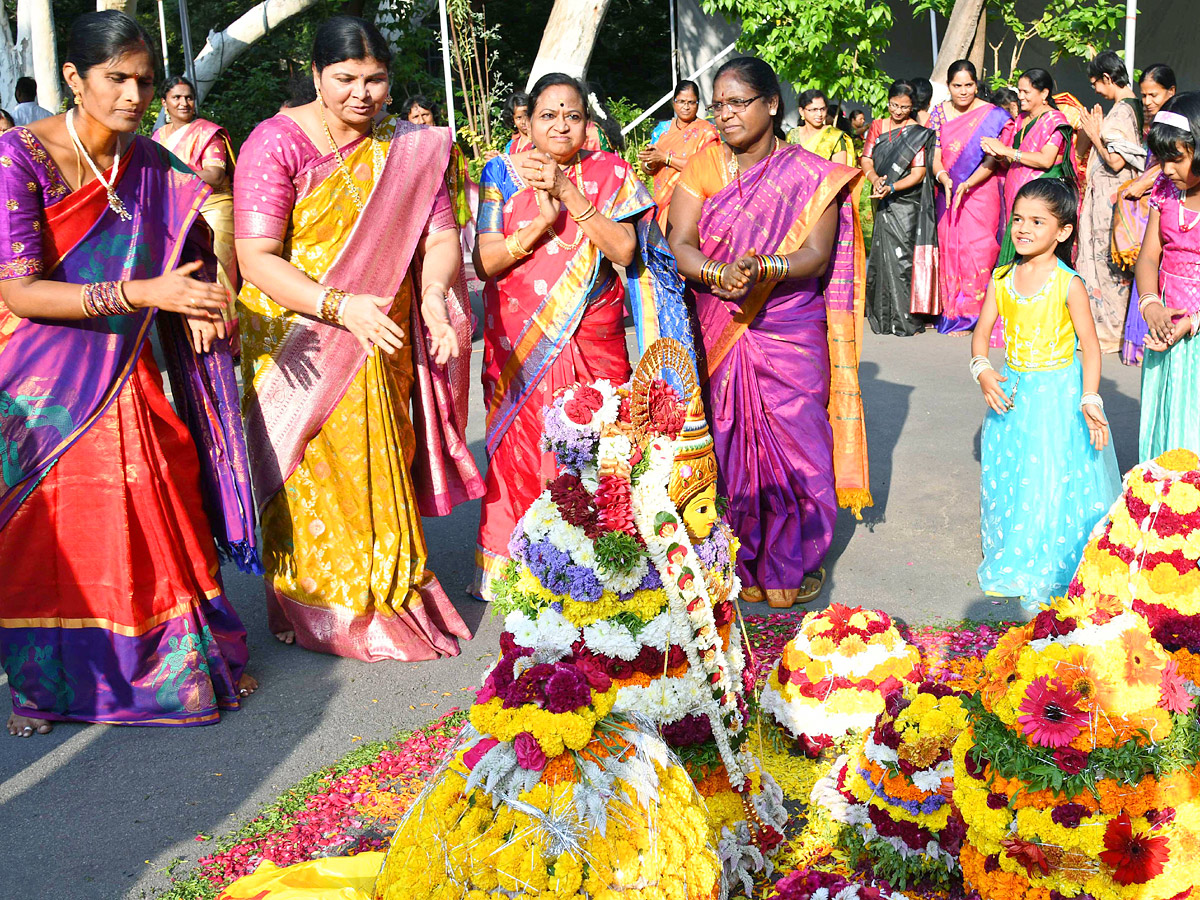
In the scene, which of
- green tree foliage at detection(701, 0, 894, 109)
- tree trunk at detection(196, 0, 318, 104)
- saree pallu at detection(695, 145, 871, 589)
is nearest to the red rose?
saree pallu at detection(695, 145, 871, 589)

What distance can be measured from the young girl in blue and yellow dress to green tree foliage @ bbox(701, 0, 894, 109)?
8684 mm

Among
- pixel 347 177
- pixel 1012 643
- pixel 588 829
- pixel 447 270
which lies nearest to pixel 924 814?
pixel 1012 643

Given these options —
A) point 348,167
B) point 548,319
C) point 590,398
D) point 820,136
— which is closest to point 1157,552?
point 590,398

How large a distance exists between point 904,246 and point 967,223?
1.99 ft

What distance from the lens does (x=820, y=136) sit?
9.65m

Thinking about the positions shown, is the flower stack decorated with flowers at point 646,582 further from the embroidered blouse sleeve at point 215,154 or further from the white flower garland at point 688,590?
the embroidered blouse sleeve at point 215,154

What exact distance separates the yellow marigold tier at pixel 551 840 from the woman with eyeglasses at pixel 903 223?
8.68 m

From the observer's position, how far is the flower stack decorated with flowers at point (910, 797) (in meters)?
2.84

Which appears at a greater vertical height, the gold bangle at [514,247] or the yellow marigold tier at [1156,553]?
the gold bangle at [514,247]

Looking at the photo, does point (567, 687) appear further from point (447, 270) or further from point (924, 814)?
point (447, 270)

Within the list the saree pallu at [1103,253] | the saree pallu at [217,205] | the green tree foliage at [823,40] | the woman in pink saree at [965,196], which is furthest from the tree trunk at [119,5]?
the saree pallu at [1103,253]

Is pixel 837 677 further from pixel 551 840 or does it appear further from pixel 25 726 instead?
pixel 25 726

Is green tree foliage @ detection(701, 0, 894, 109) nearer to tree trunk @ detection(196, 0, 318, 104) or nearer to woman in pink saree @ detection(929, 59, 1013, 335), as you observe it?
woman in pink saree @ detection(929, 59, 1013, 335)

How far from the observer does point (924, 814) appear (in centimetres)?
286
